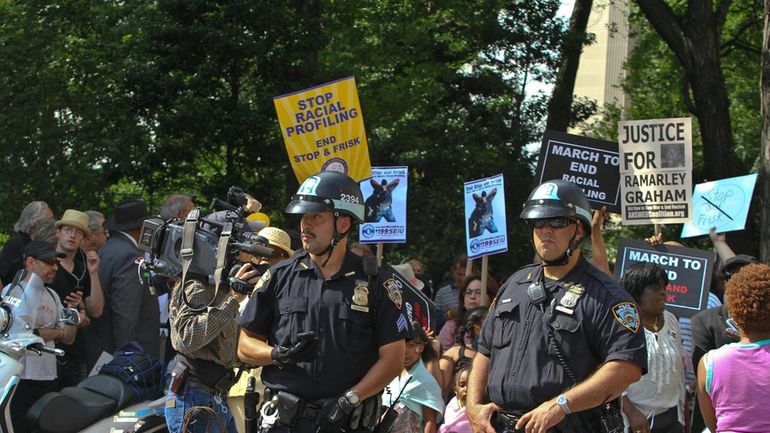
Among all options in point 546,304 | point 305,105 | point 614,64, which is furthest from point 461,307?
point 614,64

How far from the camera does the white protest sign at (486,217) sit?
41.8 feet

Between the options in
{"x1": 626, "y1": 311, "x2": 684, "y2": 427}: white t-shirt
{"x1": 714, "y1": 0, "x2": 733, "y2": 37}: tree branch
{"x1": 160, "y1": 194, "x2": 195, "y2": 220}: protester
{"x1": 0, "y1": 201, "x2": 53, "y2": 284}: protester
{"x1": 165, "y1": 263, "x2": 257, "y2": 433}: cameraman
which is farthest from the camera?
{"x1": 714, "y1": 0, "x2": 733, "y2": 37}: tree branch

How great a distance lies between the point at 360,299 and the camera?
20.2ft

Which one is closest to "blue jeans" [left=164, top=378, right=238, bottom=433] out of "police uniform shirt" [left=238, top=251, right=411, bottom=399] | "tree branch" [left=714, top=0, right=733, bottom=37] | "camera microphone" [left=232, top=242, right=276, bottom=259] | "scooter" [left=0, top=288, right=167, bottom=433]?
"scooter" [left=0, top=288, right=167, bottom=433]

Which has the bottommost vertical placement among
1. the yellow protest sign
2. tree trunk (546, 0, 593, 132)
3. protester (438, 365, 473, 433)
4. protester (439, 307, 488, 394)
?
protester (438, 365, 473, 433)

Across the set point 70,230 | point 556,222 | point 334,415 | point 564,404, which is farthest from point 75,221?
point 564,404

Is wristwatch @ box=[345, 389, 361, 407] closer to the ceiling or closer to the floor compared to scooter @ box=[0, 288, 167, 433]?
closer to the ceiling

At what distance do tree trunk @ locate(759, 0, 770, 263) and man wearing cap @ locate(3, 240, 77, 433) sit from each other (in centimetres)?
1038

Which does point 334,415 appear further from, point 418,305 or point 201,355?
point 418,305

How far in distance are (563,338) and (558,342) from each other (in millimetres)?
30

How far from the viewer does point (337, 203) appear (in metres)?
6.23

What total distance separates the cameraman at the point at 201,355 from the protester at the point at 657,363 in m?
2.76

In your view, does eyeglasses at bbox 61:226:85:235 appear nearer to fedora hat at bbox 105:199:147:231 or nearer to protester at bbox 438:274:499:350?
fedora hat at bbox 105:199:147:231

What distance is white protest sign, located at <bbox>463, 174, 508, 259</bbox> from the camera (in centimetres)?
1273
